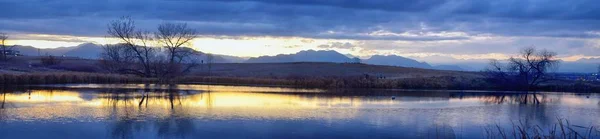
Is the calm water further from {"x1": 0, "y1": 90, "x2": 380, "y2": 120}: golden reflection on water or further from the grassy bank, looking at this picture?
the grassy bank

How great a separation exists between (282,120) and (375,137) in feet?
14.1

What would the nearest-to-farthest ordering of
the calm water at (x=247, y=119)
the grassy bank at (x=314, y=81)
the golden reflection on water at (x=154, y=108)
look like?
the calm water at (x=247, y=119), the golden reflection on water at (x=154, y=108), the grassy bank at (x=314, y=81)

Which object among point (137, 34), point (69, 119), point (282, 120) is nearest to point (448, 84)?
point (137, 34)

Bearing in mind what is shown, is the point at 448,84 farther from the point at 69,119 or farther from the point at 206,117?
the point at 69,119

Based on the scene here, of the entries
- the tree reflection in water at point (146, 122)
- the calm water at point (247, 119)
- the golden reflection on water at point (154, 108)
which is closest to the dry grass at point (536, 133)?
the calm water at point (247, 119)

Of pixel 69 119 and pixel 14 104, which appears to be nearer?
pixel 69 119

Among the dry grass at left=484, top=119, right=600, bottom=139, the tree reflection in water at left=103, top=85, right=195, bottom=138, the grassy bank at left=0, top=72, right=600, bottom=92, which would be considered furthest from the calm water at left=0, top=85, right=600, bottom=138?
the grassy bank at left=0, top=72, right=600, bottom=92

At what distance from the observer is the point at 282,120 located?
19.5 metres

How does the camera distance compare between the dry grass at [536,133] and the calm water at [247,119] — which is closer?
the dry grass at [536,133]

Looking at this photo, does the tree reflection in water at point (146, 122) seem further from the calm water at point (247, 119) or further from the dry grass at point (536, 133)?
the dry grass at point (536, 133)

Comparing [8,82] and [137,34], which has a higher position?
[137,34]

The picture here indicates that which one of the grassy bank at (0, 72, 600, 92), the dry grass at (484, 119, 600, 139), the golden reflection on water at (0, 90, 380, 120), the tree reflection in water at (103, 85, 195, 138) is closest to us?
the dry grass at (484, 119, 600, 139)

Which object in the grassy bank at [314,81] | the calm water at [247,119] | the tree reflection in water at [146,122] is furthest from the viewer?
the grassy bank at [314,81]

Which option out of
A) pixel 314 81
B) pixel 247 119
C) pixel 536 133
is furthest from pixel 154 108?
pixel 314 81
